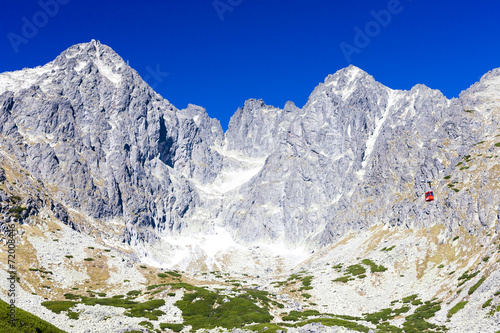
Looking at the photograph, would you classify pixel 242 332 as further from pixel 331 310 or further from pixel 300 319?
pixel 331 310

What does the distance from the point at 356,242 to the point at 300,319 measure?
4173 inches

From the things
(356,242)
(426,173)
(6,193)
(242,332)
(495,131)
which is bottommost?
(242,332)

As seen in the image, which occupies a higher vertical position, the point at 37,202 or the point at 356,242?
the point at 37,202

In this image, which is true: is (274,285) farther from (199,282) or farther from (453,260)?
(453,260)

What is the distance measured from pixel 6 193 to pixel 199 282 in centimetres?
8382

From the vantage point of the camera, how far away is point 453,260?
10194cm

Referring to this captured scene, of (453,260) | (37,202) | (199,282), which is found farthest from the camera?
(37,202)

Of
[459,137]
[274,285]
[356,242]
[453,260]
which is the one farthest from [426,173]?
[274,285]

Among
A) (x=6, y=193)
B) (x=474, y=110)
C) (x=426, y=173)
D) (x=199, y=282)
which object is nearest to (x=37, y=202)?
(x=6, y=193)

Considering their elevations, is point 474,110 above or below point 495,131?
above

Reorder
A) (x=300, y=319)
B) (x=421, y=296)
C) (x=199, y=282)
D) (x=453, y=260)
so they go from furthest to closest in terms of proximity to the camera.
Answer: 1. (x=199, y=282)
2. (x=453, y=260)
3. (x=421, y=296)
4. (x=300, y=319)

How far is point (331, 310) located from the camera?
310 ft

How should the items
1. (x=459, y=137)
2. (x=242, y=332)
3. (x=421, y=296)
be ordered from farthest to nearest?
(x=459, y=137), (x=421, y=296), (x=242, y=332)

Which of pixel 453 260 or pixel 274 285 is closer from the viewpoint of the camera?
pixel 453 260
